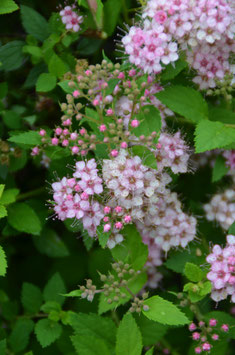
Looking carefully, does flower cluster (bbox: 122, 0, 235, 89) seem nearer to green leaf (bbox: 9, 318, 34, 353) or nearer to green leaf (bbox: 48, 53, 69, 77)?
green leaf (bbox: 48, 53, 69, 77)

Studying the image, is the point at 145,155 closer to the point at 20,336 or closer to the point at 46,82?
the point at 46,82

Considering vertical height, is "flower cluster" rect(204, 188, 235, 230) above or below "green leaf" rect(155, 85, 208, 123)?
below


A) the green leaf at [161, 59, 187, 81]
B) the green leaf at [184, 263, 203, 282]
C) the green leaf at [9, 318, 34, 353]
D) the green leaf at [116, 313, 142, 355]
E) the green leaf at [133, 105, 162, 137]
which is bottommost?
the green leaf at [9, 318, 34, 353]

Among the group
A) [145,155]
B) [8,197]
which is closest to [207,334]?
[145,155]

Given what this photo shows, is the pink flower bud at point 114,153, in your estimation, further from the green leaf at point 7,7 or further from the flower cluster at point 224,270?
the green leaf at point 7,7

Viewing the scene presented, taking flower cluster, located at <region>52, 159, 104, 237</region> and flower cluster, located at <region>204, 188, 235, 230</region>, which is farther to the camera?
flower cluster, located at <region>204, 188, 235, 230</region>

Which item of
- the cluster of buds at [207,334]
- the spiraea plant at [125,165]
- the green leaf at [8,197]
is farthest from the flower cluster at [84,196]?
the cluster of buds at [207,334]

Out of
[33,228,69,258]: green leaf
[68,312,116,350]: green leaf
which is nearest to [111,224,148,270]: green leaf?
[68,312,116,350]: green leaf

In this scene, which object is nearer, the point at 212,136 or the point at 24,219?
the point at 212,136
